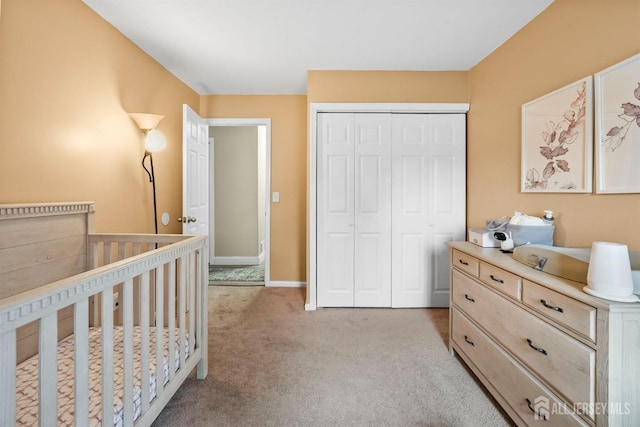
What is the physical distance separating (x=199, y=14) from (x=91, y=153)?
1152mm

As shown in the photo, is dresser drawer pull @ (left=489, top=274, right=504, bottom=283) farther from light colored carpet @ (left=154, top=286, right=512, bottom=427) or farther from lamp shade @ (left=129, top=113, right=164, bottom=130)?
lamp shade @ (left=129, top=113, right=164, bottom=130)

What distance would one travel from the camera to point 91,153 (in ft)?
6.22

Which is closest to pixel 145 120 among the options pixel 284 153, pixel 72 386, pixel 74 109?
pixel 74 109

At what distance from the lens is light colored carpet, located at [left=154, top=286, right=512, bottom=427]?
1.48 metres

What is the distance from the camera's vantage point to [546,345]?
1.18 m

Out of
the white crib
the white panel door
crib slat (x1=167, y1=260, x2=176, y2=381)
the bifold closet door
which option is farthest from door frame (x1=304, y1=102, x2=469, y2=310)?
crib slat (x1=167, y1=260, x2=176, y2=381)

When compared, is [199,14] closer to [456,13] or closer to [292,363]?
[456,13]

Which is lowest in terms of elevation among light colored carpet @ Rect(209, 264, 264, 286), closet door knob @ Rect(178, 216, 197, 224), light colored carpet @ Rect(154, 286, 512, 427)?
light colored carpet @ Rect(154, 286, 512, 427)

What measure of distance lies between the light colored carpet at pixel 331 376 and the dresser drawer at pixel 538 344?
43 cm

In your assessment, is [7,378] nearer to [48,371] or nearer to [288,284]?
[48,371]

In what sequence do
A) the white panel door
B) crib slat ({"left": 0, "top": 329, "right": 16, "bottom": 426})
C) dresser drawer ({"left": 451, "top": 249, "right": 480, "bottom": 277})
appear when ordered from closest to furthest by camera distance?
1. crib slat ({"left": 0, "top": 329, "right": 16, "bottom": 426})
2. dresser drawer ({"left": 451, "top": 249, "right": 480, "bottom": 277})
3. the white panel door

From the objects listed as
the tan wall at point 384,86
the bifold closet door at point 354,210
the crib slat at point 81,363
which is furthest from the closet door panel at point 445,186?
the crib slat at point 81,363

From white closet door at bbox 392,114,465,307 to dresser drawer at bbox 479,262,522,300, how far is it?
1.17m

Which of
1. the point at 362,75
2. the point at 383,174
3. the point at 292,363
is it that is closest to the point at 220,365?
the point at 292,363
